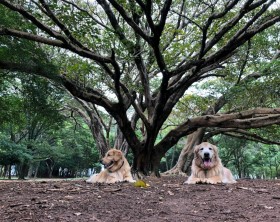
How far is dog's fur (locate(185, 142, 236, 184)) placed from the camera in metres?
6.92

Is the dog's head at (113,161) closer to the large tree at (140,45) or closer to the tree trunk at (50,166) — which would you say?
the large tree at (140,45)

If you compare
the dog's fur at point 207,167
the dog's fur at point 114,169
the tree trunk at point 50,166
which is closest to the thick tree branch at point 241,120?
the dog's fur at point 207,167

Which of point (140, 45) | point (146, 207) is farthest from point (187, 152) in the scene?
point (146, 207)

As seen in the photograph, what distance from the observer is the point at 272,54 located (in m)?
12.0

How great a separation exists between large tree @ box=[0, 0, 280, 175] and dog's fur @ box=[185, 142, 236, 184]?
7.35ft

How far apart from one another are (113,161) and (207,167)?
215cm

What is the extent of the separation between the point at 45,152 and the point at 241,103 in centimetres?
2171

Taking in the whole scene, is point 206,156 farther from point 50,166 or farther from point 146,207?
point 50,166

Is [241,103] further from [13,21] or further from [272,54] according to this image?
[13,21]

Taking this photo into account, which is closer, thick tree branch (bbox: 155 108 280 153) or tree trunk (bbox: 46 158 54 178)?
thick tree branch (bbox: 155 108 280 153)

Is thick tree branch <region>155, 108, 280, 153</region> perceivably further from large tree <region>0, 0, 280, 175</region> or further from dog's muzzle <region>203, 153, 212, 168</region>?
dog's muzzle <region>203, 153, 212, 168</region>

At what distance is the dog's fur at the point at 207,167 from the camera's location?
6922 mm

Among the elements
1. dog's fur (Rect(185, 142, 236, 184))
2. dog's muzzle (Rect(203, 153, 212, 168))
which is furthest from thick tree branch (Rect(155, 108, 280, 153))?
dog's muzzle (Rect(203, 153, 212, 168))

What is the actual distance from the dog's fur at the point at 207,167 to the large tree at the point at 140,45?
7.35 feet
